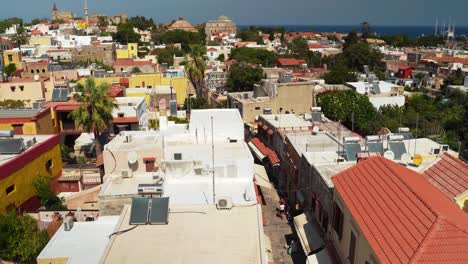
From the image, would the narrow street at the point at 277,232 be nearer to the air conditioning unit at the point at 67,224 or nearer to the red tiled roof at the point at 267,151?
the red tiled roof at the point at 267,151

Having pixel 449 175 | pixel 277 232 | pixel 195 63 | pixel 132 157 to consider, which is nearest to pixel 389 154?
pixel 449 175

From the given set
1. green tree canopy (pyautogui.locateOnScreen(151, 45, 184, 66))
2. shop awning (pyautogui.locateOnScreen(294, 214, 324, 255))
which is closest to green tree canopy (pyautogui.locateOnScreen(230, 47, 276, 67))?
green tree canopy (pyautogui.locateOnScreen(151, 45, 184, 66))

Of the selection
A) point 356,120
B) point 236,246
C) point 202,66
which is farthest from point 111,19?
point 236,246

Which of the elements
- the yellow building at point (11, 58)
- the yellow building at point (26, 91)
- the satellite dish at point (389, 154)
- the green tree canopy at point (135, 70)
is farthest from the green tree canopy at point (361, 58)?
the satellite dish at point (389, 154)

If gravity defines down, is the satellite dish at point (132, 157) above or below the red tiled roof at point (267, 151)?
above

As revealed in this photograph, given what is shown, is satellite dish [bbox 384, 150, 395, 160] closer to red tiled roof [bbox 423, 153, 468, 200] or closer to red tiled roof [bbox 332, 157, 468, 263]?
red tiled roof [bbox 423, 153, 468, 200]
